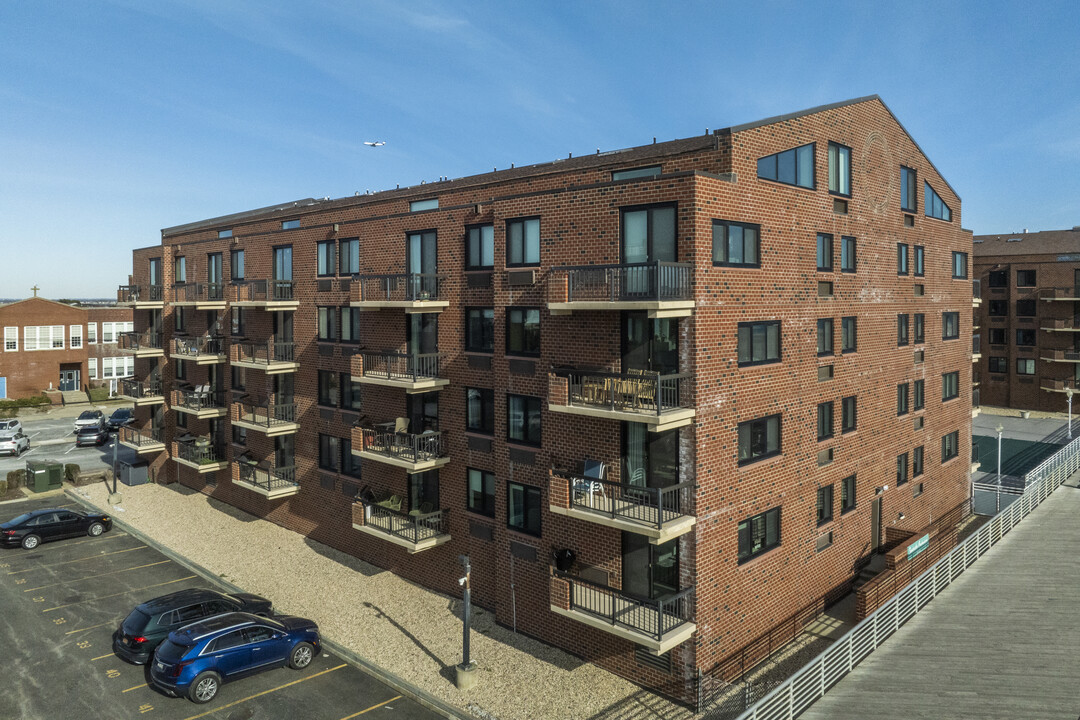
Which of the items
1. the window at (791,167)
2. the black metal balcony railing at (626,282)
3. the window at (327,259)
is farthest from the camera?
the window at (327,259)

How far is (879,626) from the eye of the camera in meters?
17.3

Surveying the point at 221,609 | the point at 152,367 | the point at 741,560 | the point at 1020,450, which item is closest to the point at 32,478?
the point at 152,367

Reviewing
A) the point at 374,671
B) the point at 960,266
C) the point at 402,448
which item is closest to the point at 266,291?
the point at 402,448

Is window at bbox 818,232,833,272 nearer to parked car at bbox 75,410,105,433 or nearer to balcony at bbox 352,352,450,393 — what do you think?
balcony at bbox 352,352,450,393

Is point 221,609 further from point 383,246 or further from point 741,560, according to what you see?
point 741,560

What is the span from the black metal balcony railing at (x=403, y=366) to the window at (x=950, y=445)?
70.3 feet

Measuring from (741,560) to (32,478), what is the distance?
3732 centimetres

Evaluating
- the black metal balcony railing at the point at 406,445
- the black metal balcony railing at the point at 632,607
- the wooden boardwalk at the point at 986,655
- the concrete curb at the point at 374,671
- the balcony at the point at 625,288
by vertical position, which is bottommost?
the concrete curb at the point at 374,671

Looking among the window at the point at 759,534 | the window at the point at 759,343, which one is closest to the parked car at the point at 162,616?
the window at the point at 759,534

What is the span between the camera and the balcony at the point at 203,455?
3228 cm

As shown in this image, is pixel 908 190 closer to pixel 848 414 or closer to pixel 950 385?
pixel 950 385

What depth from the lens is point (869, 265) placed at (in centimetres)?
2295

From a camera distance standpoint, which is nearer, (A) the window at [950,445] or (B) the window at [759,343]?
(B) the window at [759,343]

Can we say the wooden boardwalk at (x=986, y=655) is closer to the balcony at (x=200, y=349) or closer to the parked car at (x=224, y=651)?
the parked car at (x=224, y=651)
